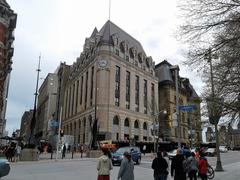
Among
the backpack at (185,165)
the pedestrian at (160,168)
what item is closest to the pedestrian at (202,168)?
the backpack at (185,165)

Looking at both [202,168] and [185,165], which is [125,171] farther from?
[202,168]

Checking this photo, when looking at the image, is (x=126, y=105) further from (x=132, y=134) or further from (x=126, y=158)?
(x=126, y=158)

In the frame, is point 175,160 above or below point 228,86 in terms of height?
below

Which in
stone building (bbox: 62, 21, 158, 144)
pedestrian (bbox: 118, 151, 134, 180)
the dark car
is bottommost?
the dark car

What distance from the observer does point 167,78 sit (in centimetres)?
8438

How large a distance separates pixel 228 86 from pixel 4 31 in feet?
156

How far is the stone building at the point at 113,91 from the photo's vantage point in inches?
2376

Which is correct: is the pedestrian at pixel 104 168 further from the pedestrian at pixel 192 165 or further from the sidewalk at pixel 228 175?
the sidewalk at pixel 228 175

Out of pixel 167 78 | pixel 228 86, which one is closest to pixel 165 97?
pixel 167 78

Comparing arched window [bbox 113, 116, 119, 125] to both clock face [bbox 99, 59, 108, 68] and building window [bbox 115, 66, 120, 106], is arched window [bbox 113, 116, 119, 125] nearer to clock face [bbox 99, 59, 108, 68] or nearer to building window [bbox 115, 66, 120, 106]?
building window [bbox 115, 66, 120, 106]

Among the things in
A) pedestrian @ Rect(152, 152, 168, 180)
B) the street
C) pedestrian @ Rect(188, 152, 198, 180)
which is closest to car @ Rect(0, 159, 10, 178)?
the street

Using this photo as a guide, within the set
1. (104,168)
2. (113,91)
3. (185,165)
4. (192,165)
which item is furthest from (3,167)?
(113,91)

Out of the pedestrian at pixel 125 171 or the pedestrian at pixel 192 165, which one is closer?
the pedestrian at pixel 125 171

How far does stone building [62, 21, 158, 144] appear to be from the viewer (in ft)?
198
